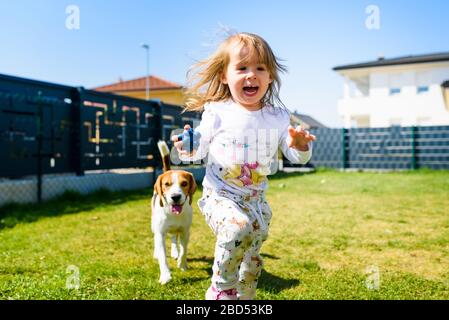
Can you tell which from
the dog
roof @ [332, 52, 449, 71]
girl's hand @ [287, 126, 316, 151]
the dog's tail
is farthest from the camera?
roof @ [332, 52, 449, 71]

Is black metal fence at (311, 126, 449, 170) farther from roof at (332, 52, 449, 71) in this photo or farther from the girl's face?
the girl's face

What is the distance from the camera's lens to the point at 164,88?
122 feet

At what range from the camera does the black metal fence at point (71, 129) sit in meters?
9.62

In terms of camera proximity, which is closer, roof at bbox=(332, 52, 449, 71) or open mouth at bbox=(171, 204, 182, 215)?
open mouth at bbox=(171, 204, 182, 215)

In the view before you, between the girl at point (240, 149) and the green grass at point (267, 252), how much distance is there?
1092mm

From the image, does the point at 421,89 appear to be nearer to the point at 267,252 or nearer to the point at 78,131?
the point at 78,131

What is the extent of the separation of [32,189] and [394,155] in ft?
60.3

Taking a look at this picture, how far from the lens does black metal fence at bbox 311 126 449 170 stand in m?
21.6

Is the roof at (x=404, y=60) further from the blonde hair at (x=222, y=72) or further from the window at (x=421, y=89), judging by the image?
the blonde hair at (x=222, y=72)

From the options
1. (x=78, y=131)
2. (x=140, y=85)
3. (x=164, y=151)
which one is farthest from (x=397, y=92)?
(x=164, y=151)

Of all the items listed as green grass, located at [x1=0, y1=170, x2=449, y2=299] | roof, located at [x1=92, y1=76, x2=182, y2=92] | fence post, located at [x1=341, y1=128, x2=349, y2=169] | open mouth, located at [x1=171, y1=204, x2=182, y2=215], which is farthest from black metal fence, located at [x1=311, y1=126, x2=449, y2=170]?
open mouth, located at [x1=171, y1=204, x2=182, y2=215]

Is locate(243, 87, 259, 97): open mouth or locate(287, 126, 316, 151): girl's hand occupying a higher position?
locate(243, 87, 259, 97): open mouth
